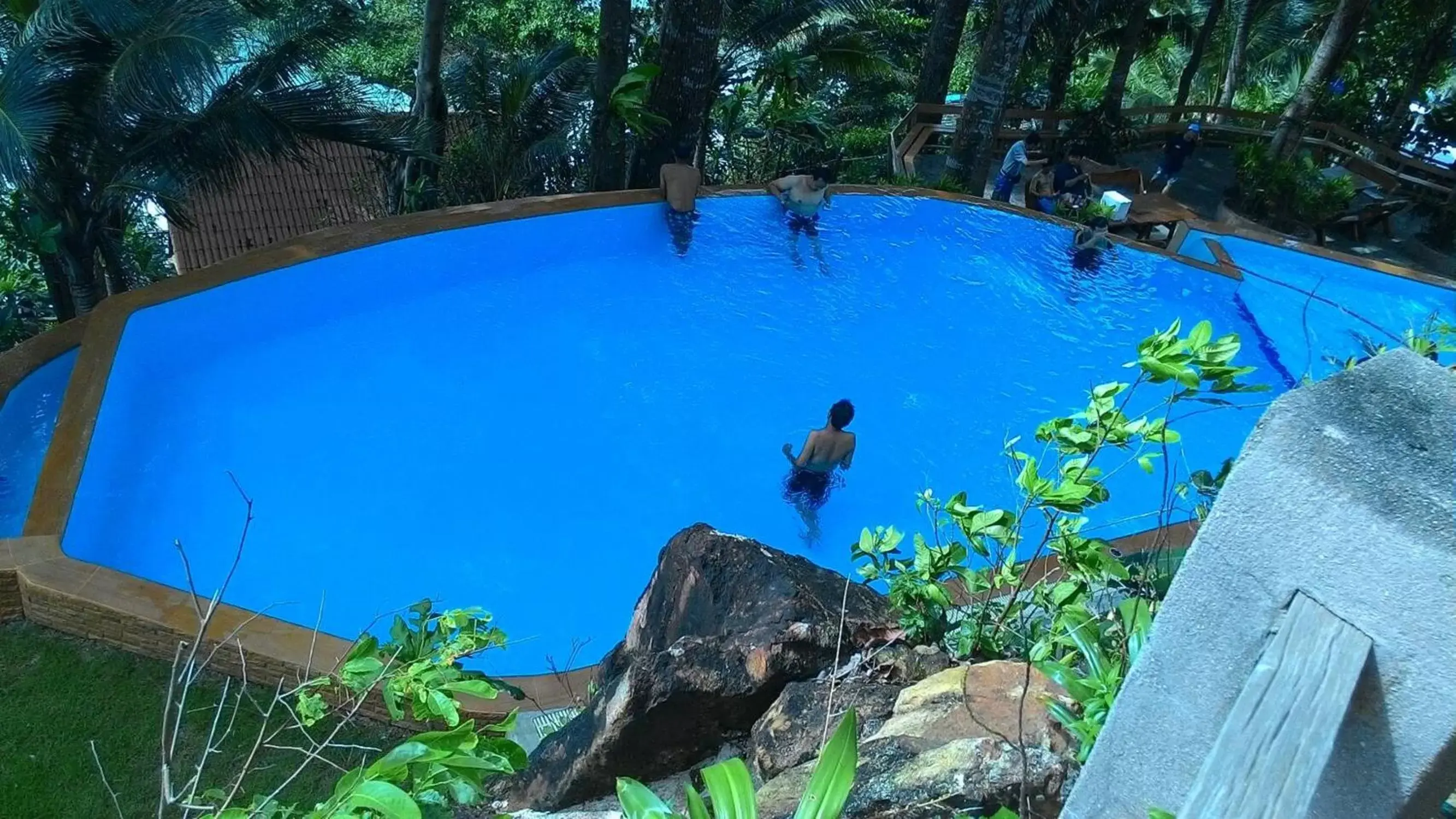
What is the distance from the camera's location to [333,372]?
8688 mm

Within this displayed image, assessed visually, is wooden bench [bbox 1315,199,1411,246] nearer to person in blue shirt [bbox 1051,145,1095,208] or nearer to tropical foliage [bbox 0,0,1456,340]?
tropical foliage [bbox 0,0,1456,340]

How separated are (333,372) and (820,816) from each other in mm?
7983

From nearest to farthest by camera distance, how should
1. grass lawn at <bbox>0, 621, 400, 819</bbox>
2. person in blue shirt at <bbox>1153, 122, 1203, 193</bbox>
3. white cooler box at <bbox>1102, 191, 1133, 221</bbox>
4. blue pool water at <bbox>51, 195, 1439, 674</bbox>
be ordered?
grass lawn at <bbox>0, 621, 400, 819</bbox> < blue pool water at <bbox>51, 195, 1439, 674</bbox> < white cooler box at <bbox>1102, 191, 1133, 221</bbox> < person in blue shirt at <bbox>1153, 122, 1203, 193</bbox>

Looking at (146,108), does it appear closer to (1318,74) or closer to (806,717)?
(806,717)

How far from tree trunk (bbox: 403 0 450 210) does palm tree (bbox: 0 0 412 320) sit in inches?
24.3

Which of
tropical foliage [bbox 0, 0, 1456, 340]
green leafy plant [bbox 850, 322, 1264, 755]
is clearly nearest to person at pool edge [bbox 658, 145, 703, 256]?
tropical foliage [bbox 0, 0, 1456, 340]

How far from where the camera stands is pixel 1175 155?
16.0 meters

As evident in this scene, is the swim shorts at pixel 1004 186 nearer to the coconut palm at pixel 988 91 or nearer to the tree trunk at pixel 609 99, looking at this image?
the coconut palm at pixel 988 91

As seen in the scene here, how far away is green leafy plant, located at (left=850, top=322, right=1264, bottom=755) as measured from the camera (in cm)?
259

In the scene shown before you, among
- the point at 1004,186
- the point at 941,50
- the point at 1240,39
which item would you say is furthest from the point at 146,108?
the point at 1240,39

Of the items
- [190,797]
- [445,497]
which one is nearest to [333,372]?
[445,497]

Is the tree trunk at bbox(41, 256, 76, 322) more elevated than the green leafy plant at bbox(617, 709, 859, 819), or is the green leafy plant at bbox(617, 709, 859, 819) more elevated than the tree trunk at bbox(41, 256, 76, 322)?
the green leafy plant at bbox(617, 709, 859, 819)

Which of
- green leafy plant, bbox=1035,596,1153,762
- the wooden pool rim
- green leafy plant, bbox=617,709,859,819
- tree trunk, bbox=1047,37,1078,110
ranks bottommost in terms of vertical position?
the wooden pool rim

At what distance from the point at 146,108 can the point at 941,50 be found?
1129 cm
